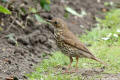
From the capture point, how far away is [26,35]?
33.1 feet

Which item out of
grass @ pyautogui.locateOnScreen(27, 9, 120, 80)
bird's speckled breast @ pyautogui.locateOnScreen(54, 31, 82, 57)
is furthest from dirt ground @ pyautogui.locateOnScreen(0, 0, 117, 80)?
bird's speckled breast @ pyautogui.locateOnScreen(54, 31, 82, 57)

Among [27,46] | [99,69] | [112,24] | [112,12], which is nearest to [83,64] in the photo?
[99,69]

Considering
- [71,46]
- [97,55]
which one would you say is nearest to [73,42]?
[71,46]

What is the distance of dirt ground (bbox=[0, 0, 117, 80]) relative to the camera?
7.68 m

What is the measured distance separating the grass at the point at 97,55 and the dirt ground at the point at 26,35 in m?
0.31

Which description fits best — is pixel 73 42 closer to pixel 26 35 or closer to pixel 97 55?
pixel 97 55

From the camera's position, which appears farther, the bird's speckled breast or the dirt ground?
the dirt ground

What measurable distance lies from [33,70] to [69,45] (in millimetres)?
953

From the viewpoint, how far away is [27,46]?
935 centimetres

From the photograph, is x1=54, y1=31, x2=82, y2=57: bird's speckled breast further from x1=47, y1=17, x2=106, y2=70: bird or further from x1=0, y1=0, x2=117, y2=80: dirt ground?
x1=0, y1=0, x2=117, y2=80: dirt ground

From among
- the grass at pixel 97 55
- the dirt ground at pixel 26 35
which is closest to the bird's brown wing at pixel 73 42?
the grass at pixel 97 55

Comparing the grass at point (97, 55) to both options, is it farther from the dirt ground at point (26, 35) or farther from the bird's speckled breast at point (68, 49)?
the bird's speckled breast at point (68, 49)

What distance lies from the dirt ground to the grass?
0.31 metres

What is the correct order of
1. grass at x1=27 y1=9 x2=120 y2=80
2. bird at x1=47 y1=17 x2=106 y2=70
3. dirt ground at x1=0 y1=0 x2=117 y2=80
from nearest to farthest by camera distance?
grass at x1=27 y1=9 x2=120 y2=80 → bird at x1=47 y1=17 x2=106 y2=70 → dirt ground at x1=0 y1=0 x2=117 y2=80
